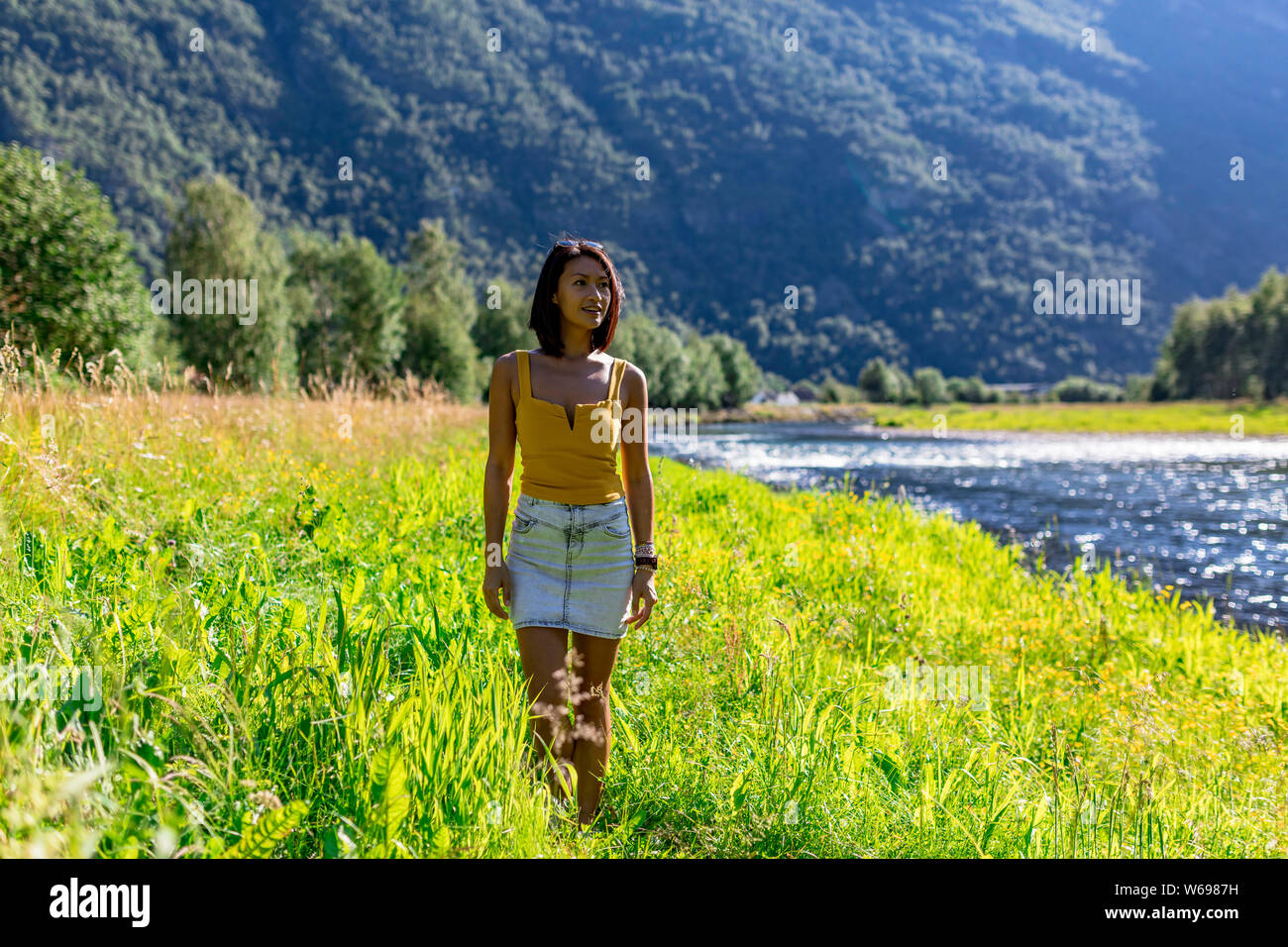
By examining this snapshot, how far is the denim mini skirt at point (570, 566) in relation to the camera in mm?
2793

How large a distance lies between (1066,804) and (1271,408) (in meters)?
73.6

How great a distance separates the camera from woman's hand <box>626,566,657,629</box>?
2.95m

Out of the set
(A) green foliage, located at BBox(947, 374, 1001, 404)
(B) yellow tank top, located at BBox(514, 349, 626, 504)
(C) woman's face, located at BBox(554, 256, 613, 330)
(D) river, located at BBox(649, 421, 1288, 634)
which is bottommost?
(D) river, located at BBox(649, 421, 1288, 634)

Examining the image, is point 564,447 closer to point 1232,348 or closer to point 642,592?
point 642,592

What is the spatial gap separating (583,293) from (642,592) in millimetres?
1226

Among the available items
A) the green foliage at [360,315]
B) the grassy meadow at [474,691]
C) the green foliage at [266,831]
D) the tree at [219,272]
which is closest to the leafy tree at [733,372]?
the green foliage at [360,315]

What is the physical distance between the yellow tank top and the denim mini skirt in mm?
51

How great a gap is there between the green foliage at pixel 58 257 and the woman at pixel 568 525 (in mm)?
16369

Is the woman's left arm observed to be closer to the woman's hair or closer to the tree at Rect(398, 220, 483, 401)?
the woman's hair

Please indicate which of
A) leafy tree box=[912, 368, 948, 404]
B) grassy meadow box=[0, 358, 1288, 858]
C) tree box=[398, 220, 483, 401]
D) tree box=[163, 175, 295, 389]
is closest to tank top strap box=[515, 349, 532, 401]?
grassy meadow box=[0, 358, 1288, 858]

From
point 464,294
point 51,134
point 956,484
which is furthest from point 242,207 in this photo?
point 51,134

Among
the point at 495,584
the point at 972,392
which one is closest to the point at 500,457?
the point at 495,584

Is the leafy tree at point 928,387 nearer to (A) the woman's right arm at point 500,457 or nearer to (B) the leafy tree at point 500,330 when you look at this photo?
(B) the leafy tree at point 500,330
